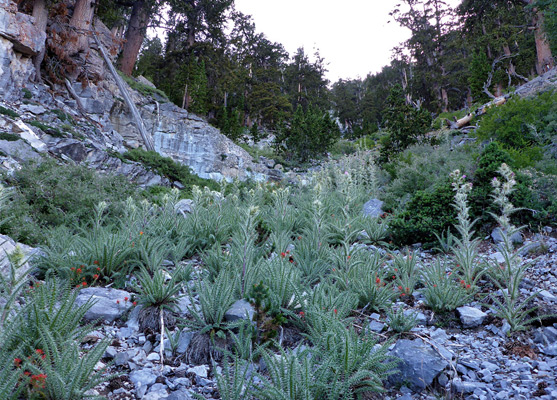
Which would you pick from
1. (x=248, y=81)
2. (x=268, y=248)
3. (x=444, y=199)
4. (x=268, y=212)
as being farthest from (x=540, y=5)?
(x=248, y=81)

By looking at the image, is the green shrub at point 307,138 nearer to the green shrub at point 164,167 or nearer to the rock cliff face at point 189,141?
the rock cliff face at point 189,141

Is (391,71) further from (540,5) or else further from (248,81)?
(540,5)

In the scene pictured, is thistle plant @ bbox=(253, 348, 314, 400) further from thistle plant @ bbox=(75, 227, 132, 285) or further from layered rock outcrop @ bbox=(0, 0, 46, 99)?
layered rock outcrop @ bbox=(0, 0, 46, 99)

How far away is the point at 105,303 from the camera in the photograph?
321cm

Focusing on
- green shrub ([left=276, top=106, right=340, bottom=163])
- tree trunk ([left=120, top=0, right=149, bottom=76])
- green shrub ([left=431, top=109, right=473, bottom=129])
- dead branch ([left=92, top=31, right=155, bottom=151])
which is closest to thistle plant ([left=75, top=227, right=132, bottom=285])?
dead branch ([left=92, top=31, right=155, bottom=151])

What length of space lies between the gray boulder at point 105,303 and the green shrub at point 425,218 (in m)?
4.33

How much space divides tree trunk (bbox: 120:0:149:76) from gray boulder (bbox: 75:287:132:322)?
17.3 m

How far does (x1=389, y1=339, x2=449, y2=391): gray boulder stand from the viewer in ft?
7.84

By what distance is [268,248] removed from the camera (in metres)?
5.06

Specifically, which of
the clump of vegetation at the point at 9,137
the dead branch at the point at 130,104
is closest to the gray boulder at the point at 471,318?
the clump of vegetation at the point at 9,137

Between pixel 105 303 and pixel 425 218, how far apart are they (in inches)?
190

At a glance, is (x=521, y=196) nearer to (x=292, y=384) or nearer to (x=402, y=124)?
(x=292, y=384)

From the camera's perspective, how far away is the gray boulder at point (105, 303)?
10.0ft

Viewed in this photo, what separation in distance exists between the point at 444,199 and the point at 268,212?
346 cm
